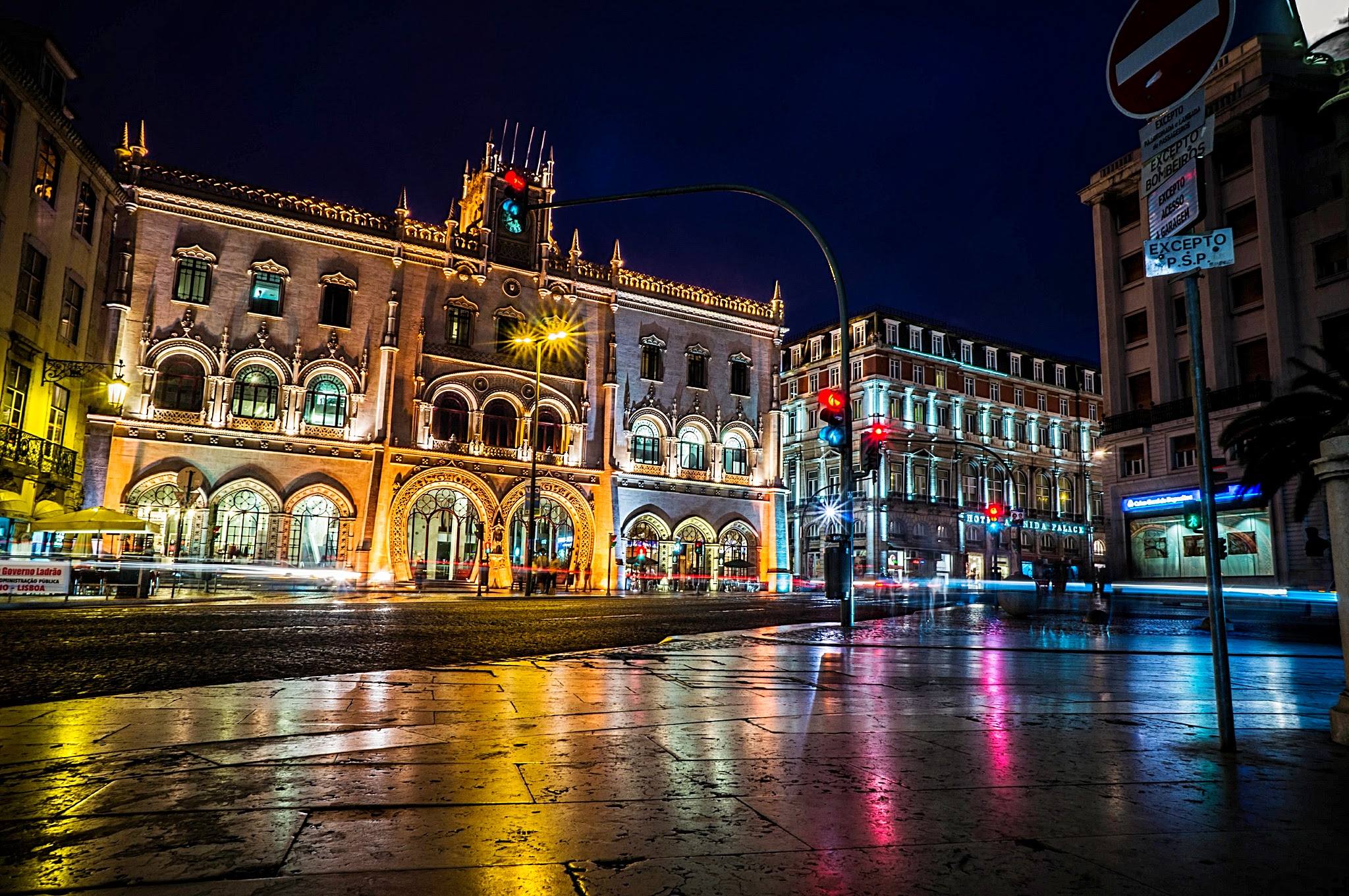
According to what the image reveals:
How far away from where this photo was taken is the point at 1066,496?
6719 cm

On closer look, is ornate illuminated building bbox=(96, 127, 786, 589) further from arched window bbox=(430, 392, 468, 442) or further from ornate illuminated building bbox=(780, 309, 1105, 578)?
ornate illuminated building bbox=(780, 309, 1105, 578)

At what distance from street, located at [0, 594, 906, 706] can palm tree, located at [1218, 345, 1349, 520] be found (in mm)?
11640

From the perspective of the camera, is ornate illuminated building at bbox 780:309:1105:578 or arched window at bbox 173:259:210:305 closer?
arched window at bbox 173:259:210:305

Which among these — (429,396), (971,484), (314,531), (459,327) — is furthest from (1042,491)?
(314,531)

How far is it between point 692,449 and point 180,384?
23316mm

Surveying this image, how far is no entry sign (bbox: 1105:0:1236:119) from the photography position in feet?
14.4

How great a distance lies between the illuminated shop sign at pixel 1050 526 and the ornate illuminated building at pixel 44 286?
51.7 metres

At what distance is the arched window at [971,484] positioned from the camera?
5969cm

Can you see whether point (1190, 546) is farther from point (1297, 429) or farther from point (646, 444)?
point (646, 444)

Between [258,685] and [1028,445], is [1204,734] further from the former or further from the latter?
[1028,445]

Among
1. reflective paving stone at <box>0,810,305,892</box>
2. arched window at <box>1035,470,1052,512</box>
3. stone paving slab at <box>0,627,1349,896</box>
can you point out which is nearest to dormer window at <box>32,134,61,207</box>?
stone paving slab at <box>0,627,1349,896</box>

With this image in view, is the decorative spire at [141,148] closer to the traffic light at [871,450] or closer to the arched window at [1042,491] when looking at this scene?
the traffic light at [871,450]

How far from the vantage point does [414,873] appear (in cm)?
238

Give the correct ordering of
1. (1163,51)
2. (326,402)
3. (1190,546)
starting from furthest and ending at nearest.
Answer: (1190,546)
(326,402)
(1163,51)
